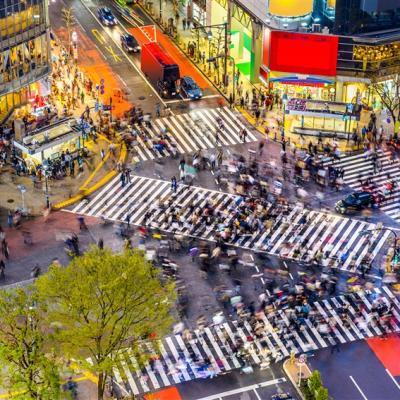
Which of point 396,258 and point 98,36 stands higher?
point 98,36

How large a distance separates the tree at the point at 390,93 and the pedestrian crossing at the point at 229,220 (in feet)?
60.2

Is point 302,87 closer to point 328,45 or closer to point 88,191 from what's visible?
point 328,45

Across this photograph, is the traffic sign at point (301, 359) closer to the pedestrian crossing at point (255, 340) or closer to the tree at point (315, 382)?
the pedestrian crossing at point (255, 340)

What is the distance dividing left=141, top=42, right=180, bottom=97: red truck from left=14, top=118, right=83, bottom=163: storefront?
15.8 metres

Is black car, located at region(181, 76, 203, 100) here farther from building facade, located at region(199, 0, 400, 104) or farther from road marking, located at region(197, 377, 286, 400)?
road marking, located at region(197, 377, 286, 400)

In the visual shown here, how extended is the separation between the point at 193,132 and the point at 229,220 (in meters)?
19.0

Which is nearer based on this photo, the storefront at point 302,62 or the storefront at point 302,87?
the storefront at point 302,62

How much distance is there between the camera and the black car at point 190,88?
380ft

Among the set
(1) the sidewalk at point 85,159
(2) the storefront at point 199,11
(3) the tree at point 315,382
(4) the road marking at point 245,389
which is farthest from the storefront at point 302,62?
(3) the tree at point 315,382

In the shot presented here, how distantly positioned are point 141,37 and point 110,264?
68.8m

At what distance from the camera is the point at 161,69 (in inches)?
4562

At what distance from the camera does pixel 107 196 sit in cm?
9812

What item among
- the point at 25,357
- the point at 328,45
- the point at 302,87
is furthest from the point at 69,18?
the point at 25,357

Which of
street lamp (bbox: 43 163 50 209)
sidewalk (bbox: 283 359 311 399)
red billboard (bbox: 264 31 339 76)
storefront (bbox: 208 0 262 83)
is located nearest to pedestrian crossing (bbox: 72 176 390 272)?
street lamp (bbox: 43 163 50 209)
